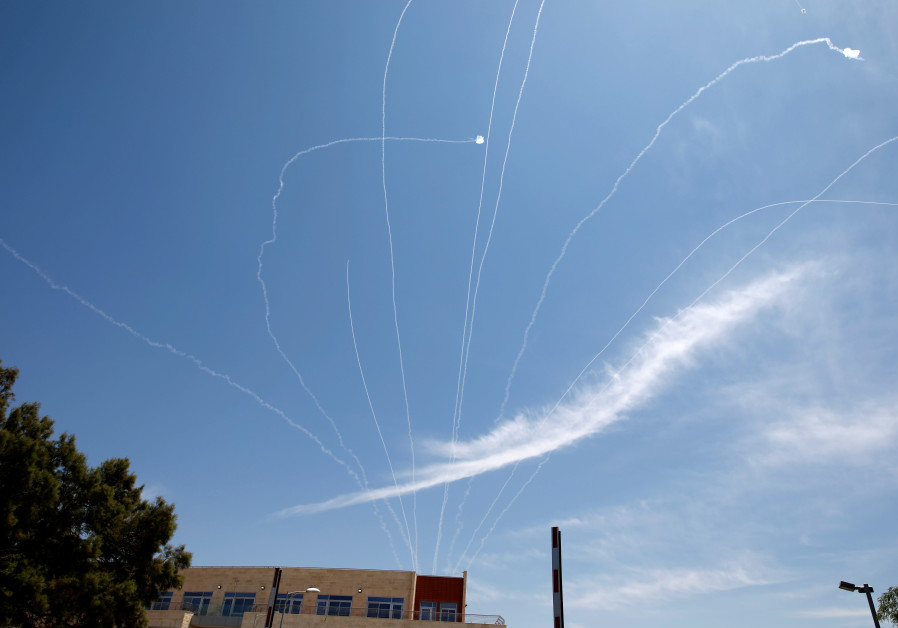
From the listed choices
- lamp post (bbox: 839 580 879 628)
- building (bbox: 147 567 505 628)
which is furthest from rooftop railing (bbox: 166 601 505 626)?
lamp post (bbox: 839 580 879 628)

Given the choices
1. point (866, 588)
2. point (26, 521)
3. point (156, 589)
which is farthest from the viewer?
point (156, 589)

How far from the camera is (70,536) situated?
34688 millimetres

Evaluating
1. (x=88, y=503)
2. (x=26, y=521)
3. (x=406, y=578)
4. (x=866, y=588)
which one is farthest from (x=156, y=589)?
(x=866, y=588)

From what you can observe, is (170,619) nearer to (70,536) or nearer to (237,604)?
(237,604)

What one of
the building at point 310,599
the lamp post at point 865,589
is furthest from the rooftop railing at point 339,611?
the lamp post at point 865,589

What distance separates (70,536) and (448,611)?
87.3 feet

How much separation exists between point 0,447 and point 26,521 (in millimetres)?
4435

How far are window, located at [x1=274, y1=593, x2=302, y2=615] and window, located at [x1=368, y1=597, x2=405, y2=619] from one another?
17.9 ft

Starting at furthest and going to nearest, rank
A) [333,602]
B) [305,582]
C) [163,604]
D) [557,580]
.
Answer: [163,604] < [305,582] < [333,602] < [557,580]

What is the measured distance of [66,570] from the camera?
112 feet

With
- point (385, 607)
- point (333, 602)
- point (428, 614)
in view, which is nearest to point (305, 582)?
point (333, 602)

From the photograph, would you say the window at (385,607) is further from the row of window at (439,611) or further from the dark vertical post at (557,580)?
the dark vertical post at (557,580)

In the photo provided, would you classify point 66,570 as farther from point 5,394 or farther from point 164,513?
point 5,394

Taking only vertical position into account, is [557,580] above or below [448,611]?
above
